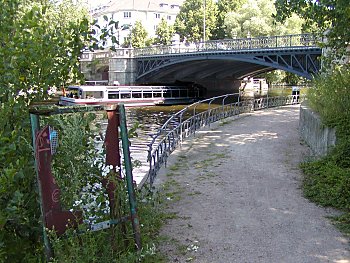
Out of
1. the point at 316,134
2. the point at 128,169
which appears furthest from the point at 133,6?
the point at 128,169

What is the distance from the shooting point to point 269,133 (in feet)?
45.3

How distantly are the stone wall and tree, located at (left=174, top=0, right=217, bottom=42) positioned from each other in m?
53.7

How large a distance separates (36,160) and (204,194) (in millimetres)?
4190

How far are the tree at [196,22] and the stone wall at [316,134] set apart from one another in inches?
2113

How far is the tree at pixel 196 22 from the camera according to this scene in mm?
63984

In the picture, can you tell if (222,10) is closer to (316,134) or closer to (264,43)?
(264,43)

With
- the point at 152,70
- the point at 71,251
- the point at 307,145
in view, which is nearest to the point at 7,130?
the point at 71,251

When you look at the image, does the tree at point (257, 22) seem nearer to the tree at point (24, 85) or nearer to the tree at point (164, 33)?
the tree at point (164, 33)

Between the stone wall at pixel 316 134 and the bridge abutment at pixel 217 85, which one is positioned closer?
the stone wall at pixel 316 134

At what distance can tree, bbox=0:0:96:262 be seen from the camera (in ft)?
12.4

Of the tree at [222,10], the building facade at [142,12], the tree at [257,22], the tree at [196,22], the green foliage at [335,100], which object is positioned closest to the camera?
the green foliage at [335,100]

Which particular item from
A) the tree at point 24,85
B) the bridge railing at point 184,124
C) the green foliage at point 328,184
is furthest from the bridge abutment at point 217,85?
the tree at point 24,85

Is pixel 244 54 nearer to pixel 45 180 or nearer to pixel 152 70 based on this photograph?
pixel 152 70

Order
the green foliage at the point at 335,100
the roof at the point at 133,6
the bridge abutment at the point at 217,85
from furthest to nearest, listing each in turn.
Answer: the roof at the point at 133,6 → the bridge abutment at the point at 217,85 → the green foliage at the point at 335,100
